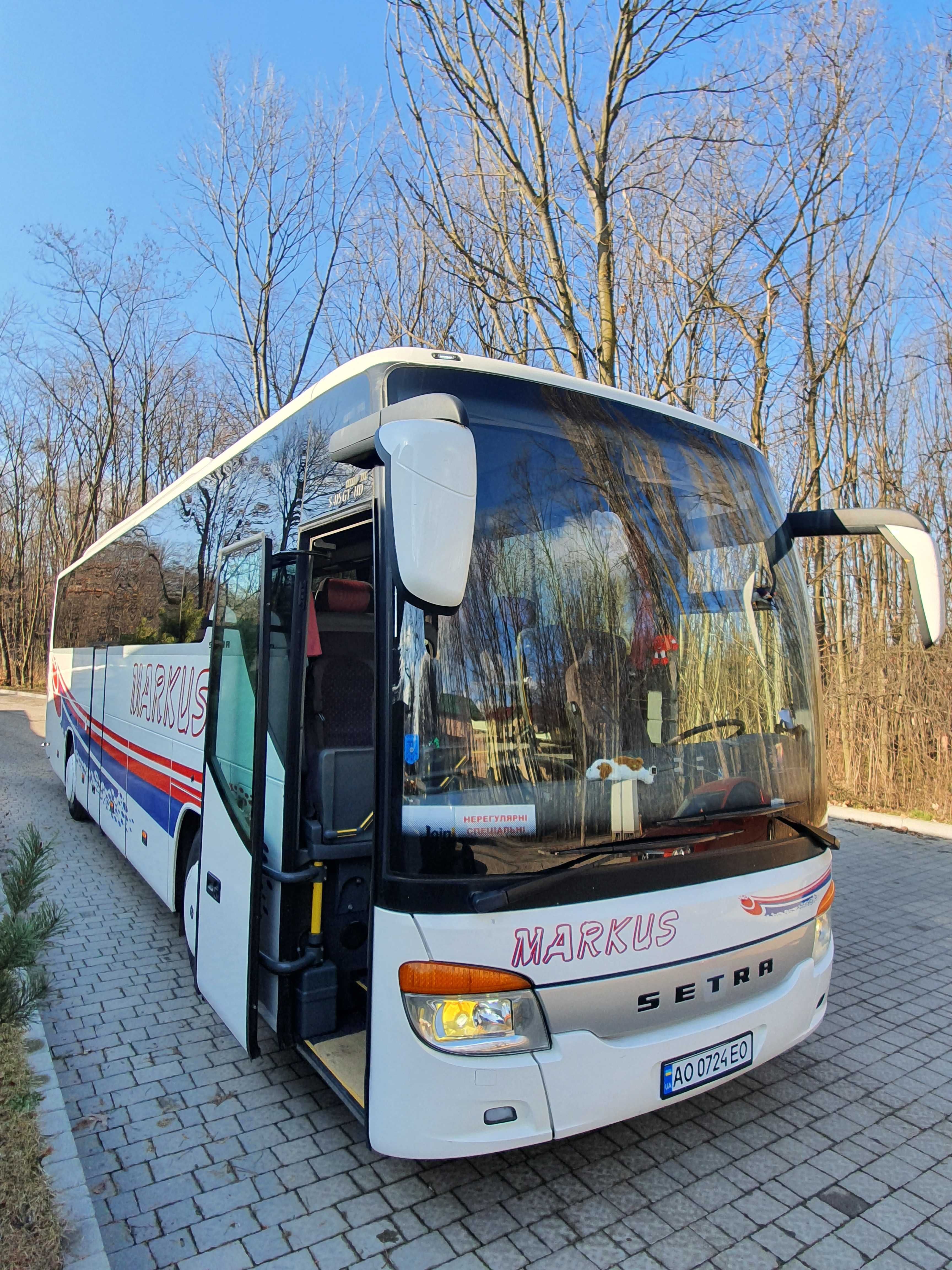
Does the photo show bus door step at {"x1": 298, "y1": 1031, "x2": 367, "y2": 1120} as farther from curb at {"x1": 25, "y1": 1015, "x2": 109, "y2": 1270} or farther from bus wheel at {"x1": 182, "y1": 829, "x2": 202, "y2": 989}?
bus wheel at {"x1": 182, "y1": 829, "x2": 202, "y2": 989}

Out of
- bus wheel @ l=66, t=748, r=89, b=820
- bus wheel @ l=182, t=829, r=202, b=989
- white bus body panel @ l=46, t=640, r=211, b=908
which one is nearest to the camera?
bus wheel @ l=182, t=829, r=202, b=989

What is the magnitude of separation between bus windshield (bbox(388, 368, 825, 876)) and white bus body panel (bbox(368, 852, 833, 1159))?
0.60ft

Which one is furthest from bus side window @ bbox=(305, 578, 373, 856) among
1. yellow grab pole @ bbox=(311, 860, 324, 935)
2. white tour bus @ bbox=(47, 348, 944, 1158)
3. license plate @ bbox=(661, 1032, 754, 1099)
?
license plate @ bbox=(661, 1032, 754, 1099)

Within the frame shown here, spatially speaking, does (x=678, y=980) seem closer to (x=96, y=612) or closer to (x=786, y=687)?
(x=786, y=687)

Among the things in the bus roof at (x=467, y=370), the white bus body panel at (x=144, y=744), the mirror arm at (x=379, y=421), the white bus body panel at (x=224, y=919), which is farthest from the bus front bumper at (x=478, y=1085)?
the white bus body panel at (x=144, y=744)

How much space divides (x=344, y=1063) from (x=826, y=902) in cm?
220

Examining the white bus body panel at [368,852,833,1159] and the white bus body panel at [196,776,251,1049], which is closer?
the white bus body panel at [368,852,833,1159]

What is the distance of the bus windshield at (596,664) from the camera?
276 centimetres

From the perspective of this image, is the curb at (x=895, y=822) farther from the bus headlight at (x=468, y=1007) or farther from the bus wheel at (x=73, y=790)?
the bus wheel at (x=73, y=790)

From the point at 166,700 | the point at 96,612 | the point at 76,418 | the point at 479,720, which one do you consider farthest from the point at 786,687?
the point at 76,418

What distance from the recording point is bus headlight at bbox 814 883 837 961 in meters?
3.60

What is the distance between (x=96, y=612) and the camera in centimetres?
859

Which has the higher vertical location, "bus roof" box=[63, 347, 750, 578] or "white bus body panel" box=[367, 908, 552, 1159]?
"bus roof" box=[63, 347, 750, 578]

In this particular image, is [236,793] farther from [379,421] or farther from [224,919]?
[379,421]
